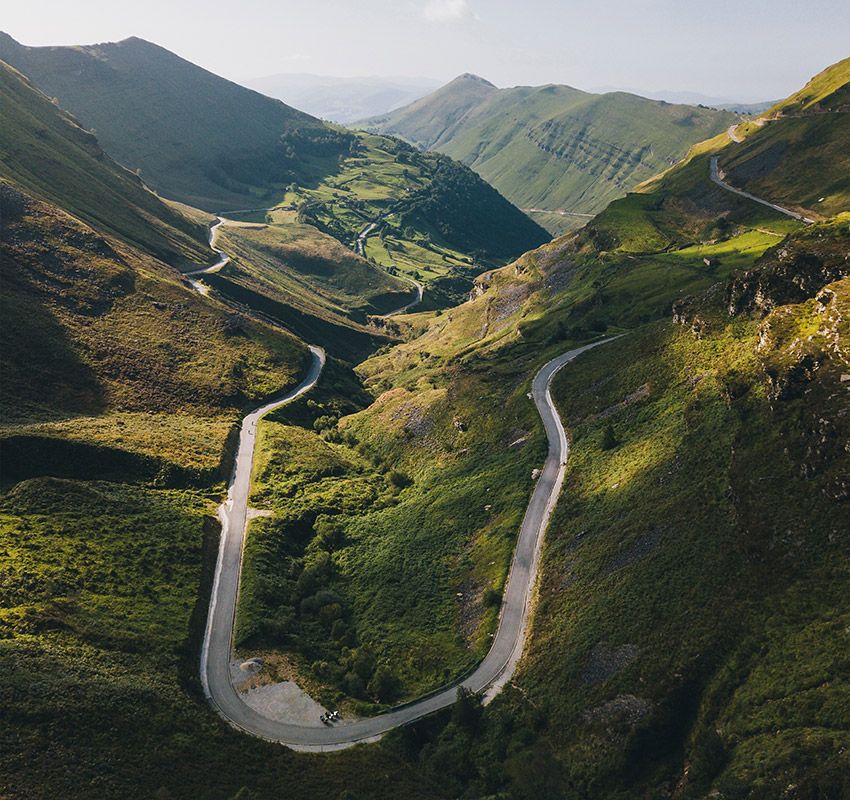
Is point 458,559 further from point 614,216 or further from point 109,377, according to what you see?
point 614,216

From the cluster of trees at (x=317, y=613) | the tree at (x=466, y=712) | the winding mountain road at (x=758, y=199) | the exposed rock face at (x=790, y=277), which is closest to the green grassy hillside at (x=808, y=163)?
the winding mountain road at (x=758, y=199)

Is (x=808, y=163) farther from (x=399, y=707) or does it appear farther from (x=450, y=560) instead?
(x=399, y=707)

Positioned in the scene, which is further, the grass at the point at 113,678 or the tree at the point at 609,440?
the tree at the point at 609,440

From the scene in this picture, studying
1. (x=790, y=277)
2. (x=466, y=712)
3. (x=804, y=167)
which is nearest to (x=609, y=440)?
(x=790, y=277)

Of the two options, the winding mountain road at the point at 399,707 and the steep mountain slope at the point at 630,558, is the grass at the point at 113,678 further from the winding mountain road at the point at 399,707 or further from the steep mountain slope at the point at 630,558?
the steep mountain slope at the point at 630,558

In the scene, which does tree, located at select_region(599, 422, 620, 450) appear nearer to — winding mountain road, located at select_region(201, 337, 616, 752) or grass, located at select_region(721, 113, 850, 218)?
winding mountain road, located at select_region(201, 337, 616, 752)

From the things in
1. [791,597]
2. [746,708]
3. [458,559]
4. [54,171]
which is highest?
[54,171]

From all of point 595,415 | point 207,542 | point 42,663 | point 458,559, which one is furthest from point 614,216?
point 42,663

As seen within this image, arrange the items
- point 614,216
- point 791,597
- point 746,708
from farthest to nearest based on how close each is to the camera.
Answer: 1. point 614,216
2. point 791,597
3. point 746,708

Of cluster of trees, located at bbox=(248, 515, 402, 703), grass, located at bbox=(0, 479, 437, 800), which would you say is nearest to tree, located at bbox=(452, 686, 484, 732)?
grass, located at bbox=(0, 479, 437, 800)
